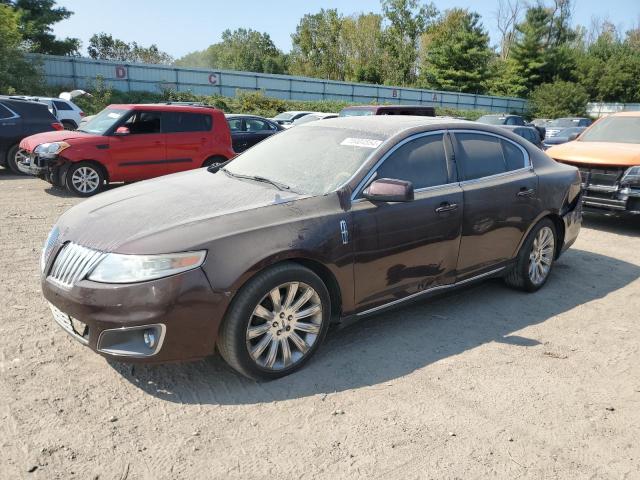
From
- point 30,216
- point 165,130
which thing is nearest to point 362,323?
point 30,216

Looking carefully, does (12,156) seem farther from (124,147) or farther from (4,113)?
(124,147)

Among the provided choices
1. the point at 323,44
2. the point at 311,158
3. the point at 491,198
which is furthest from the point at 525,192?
the point at 323,44

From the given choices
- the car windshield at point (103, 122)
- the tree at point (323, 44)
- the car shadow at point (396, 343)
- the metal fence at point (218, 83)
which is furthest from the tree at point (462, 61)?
the car shadow at point (396, 343)

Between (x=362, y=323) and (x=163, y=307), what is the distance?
190cm

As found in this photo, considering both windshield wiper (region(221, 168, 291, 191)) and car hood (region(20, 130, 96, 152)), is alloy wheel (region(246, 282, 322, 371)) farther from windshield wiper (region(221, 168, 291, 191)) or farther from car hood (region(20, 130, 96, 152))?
car hood (region(20, 130, 96, 152))

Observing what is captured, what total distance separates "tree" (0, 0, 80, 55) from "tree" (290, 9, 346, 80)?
40.3 m

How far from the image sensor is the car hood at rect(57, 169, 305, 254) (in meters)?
3.08

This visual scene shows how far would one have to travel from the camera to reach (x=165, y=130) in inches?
395

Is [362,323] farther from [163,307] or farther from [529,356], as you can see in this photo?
[163,307]

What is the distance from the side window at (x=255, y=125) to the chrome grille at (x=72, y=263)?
1052 cm

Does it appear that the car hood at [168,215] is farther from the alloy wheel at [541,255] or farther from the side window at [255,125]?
the side window at [255,125]

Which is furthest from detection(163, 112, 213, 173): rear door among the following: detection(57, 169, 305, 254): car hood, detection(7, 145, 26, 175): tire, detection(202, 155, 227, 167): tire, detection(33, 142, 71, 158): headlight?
detection(57, 169, 305, 254): car hood

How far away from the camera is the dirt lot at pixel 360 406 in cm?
266

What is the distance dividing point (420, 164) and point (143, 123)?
23.5 ft
